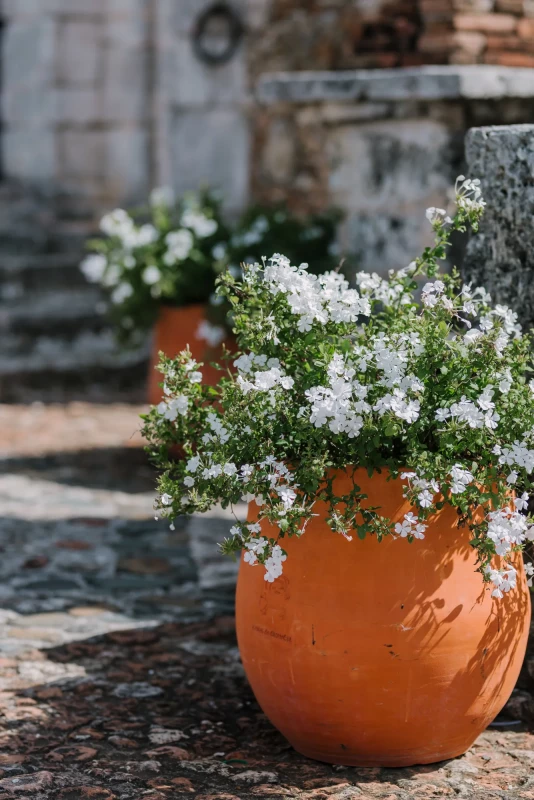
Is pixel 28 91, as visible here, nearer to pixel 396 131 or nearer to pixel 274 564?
pixel 396 131

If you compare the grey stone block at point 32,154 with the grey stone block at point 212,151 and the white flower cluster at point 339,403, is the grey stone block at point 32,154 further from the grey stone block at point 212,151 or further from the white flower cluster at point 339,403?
the white flower cluster at point 339,403

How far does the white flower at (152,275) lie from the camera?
5.45 meters

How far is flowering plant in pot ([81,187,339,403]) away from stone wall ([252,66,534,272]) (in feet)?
1.71

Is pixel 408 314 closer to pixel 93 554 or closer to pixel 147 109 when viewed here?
pixel 93 554

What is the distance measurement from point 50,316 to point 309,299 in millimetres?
6146

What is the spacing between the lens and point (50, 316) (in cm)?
833

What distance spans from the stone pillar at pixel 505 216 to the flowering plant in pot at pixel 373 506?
473 millimetres

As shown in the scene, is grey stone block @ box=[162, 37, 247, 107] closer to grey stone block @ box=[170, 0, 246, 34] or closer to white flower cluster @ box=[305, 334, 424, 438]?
grey stone block @ box=[170, 0, 246, 34]

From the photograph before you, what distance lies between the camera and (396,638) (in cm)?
235

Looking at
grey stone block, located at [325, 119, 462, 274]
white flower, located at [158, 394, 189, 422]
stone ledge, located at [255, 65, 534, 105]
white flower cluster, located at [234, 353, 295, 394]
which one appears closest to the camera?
white flower cluster, located at [234, 353, 295, 394]

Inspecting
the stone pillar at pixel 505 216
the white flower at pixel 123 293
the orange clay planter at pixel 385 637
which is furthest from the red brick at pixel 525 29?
the orange clay planter at pixel 385 637

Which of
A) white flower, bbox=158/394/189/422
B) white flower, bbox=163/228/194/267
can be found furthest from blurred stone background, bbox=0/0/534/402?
white flower, bbox=158/394/189/422

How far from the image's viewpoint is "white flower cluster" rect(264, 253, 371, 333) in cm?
243

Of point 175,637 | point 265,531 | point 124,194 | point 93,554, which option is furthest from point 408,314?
point 124,194
